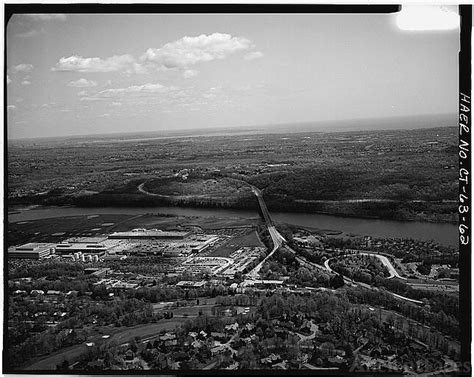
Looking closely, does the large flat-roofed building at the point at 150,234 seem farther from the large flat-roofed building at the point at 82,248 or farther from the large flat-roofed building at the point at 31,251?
the large flat-roofed building at the point at 31,251

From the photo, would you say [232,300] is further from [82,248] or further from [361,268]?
[82,248]

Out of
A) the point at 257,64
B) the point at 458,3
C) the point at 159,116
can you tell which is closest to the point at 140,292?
the point at 159,116

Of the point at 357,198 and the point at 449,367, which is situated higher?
the point at 357,198

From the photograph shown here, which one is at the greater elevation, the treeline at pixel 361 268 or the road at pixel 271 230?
the road at pixel 271 230

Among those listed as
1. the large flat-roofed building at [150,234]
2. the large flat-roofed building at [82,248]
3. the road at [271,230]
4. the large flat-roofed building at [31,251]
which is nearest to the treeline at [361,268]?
the road at [271,230]

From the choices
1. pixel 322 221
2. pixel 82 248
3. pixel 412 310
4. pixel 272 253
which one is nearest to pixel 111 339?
pixel 82 248

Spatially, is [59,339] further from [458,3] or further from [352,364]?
[458,3]

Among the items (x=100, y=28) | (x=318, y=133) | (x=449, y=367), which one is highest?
(x=100, y=28)
